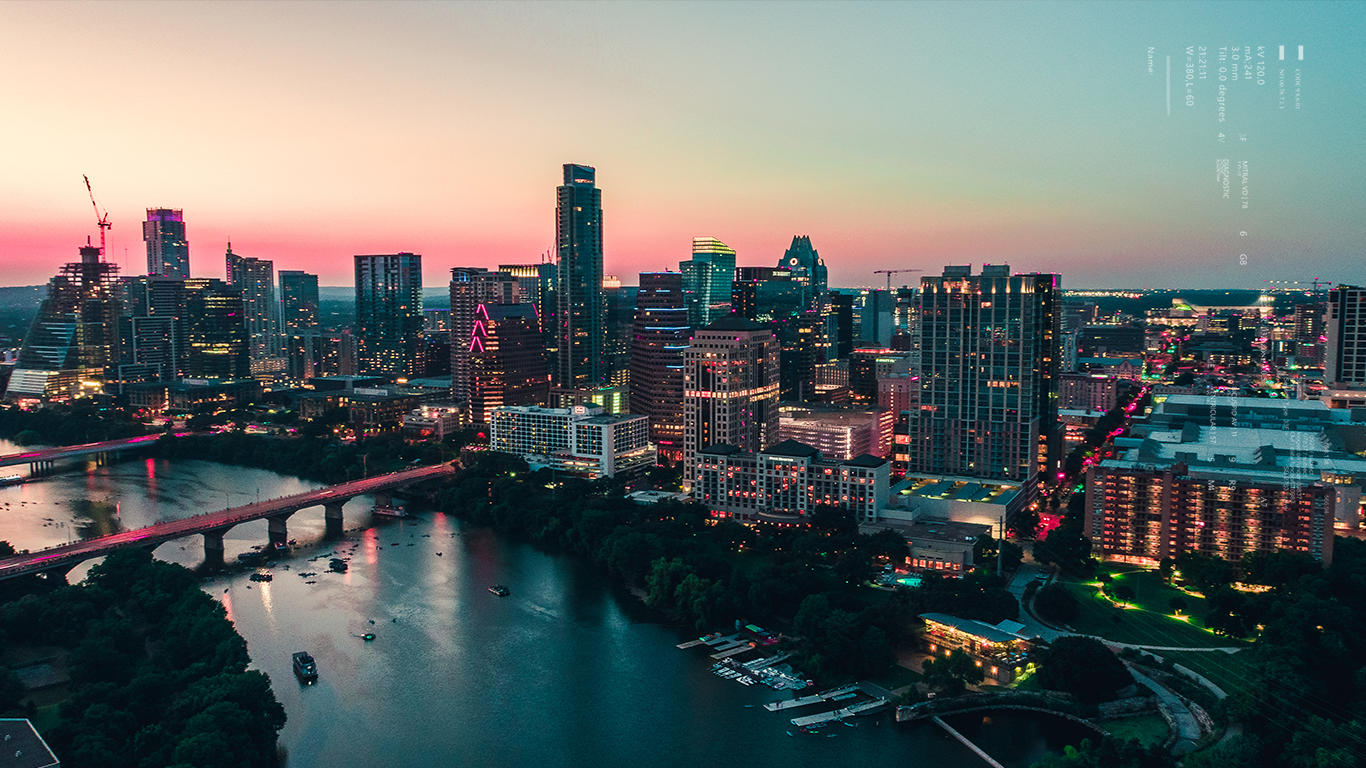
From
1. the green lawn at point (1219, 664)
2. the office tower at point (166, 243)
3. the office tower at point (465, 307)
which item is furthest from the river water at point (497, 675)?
the office tower at point (166, 243)

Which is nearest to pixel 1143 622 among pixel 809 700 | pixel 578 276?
pixel 809 700

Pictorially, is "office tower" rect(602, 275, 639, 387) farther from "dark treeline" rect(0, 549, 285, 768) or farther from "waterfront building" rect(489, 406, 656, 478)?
"dark treeline" rect(0, 549, 285, 768)

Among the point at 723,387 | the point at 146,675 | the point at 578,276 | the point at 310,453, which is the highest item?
the point at 578,276

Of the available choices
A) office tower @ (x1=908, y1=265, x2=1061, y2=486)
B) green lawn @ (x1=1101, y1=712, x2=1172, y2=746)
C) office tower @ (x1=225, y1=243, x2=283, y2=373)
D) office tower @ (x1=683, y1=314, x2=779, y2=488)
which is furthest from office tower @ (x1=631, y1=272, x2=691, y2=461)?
office tower @ (x1=225, y1=243, x2=283, y2=373)

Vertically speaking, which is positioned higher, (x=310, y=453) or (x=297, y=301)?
(x=297, y=301)

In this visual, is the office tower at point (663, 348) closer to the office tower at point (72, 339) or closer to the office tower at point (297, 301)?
A: the office tower at point (72, 339)

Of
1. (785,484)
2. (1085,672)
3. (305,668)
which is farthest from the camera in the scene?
(785,484)

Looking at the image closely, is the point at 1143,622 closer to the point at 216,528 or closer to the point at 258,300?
the point at 216,528
